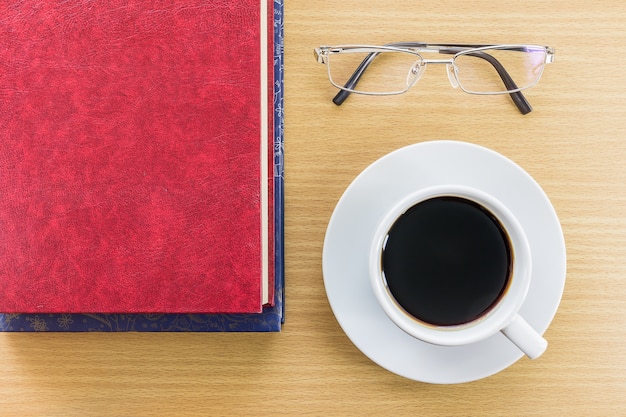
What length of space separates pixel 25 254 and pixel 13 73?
161mm

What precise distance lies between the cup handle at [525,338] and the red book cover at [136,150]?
0.22m

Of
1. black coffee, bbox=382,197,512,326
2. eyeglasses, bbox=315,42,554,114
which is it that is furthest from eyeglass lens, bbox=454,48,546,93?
black coffee, bbox=382,197,512,326

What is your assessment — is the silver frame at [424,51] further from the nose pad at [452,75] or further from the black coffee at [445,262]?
the black coffee at [445,262]

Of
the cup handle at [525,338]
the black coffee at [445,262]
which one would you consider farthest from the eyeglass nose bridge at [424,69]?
the cup handle at [525,338]

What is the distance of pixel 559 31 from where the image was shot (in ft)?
1.82

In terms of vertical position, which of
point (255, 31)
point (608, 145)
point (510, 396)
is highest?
point (255, 31)

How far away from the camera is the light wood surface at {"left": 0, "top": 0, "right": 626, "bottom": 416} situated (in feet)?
1.81

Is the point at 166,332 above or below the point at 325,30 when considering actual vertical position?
below

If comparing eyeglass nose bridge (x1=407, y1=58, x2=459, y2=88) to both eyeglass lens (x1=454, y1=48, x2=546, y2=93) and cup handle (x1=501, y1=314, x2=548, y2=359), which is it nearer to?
eyeglass lens (x1=454, y1=48, x2=546, y2=93)

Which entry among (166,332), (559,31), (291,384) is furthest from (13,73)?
(559,31)

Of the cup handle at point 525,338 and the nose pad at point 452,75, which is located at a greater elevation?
the nose pad at point 452,75

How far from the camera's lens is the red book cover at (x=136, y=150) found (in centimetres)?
49

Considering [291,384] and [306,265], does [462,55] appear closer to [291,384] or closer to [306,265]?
[306,265]

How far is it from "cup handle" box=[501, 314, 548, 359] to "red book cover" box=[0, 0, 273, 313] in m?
0.22
